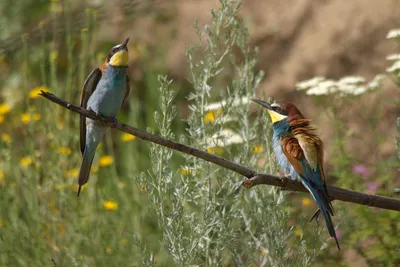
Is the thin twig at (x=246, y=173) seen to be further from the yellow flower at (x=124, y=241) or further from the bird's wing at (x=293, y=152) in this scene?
the yellow flower at (x=124, y=241)

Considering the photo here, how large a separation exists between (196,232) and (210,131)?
1.53 ft

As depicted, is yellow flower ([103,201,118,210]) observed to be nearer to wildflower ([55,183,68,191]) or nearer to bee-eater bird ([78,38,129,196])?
wildflower ([55,183,68,191])

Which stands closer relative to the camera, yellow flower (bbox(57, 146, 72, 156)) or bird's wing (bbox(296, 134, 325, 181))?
bird's wing (bbox(296, 134, 325, 181))

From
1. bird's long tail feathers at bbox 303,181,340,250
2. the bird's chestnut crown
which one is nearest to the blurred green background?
bird's long tail feathers at bbox 303,181,340,250

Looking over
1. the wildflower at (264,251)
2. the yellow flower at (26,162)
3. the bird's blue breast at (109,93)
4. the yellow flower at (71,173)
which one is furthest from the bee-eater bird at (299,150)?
Answer: the yellow flower at (26,162)

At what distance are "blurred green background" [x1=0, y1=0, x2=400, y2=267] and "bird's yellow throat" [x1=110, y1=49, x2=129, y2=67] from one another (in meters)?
Result: 0.25

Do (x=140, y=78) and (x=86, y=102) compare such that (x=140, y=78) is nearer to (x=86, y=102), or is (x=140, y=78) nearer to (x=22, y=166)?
(x=22, y=166)

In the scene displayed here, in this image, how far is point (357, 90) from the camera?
11.8ft

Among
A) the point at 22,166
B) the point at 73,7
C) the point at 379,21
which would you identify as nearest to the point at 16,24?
the point at 73,7

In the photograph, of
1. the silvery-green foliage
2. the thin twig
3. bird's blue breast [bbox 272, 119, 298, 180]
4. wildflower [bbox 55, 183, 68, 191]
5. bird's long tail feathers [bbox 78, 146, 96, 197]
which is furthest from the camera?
wildflower [bbox 55, 183, 68, 191]

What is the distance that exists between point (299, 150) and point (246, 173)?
1.63 feet

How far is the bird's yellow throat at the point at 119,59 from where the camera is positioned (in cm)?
292

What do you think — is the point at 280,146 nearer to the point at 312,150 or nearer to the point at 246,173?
the point at 312,150

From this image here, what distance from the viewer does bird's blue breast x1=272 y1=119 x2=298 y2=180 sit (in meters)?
2.68
